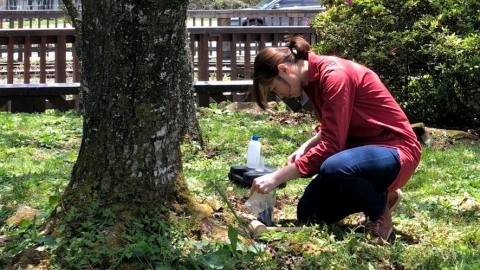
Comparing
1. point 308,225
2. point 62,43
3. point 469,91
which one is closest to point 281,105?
point 469,91

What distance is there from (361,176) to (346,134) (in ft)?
0.71

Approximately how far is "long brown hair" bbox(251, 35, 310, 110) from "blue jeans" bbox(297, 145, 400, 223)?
0.48 metres

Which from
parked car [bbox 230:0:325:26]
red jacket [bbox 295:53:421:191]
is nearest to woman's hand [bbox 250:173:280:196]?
red jacket [bbox 295:53:421:191]

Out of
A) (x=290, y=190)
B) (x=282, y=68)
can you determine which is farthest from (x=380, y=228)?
(x=290, y=190)

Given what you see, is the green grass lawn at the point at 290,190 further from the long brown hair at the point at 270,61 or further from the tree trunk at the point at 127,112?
the long brown hair at the point at 270,61

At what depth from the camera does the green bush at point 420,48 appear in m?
7.25

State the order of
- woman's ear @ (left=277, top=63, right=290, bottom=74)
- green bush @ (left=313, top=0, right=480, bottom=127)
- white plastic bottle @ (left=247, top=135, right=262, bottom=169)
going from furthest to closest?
green bush @ (left=313, top=0, right=480, bottom=127) → white plastic bottle @ (left=247, top=135, right=262, bottom=169) → woman's ear @ (left=277, top=63, right=290, bottom=74)

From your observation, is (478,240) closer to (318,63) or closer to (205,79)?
(318,63)

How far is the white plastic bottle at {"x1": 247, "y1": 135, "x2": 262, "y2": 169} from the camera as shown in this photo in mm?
4211

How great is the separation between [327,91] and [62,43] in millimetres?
7451

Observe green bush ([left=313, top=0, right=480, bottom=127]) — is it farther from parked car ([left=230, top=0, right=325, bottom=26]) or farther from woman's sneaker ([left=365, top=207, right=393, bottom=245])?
parked car ([left=230, top=0, right=325, bottom=26])

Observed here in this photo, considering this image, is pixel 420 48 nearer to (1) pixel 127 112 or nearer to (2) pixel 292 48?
(2) pixel 292 48

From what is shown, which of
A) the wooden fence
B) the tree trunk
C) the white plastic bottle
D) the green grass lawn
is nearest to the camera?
the tree trunk

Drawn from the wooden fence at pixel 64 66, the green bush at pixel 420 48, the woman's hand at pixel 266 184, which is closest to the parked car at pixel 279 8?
the wooden fence at pixel 64 66
